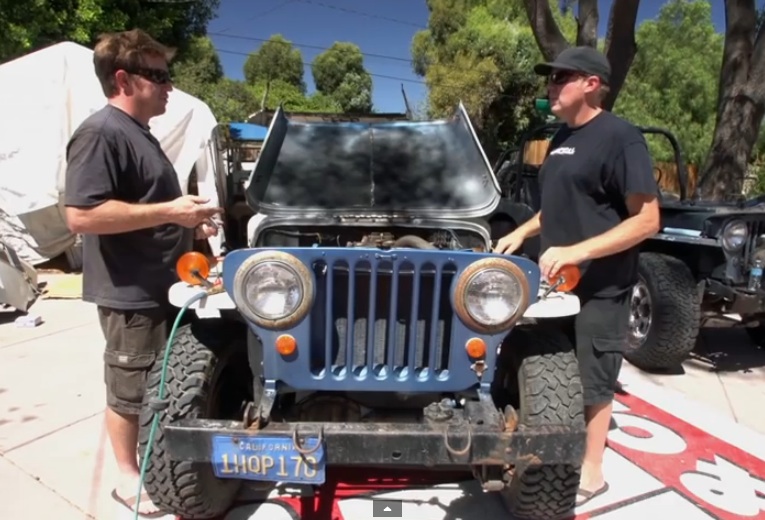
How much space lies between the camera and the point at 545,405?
8.34 feet

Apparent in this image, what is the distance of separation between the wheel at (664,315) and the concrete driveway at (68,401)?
0.20 m

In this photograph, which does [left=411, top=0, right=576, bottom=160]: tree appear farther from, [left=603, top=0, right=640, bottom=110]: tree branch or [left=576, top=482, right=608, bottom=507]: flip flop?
[left=576, top=482, right=608, bottom=507]: flip flop

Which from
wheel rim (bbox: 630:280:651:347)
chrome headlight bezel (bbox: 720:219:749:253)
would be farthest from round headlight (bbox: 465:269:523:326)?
chrome headlight bezel (bbox: 720:219:749:253)

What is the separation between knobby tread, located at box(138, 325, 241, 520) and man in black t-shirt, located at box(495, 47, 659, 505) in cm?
159

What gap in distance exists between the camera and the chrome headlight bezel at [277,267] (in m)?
2.31

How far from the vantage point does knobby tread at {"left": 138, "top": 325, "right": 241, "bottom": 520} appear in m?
2.57

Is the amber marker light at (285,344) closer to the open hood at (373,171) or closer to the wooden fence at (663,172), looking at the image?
the open hood at (373,171)

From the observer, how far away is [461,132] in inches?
154

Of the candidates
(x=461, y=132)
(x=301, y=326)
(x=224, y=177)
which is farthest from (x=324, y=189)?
(x=224, y=177)

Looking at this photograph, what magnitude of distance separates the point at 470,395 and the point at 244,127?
9.94 meters

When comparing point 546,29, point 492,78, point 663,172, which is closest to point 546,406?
point 663,172

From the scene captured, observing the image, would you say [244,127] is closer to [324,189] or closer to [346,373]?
[324,189]

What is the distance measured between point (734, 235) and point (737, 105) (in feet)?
13.0

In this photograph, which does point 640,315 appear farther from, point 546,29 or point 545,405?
point 546,29
